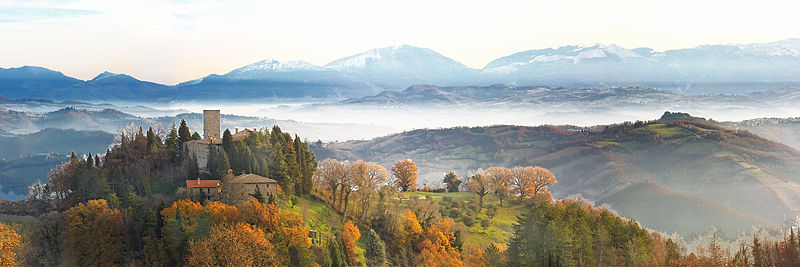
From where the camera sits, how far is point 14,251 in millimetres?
43906

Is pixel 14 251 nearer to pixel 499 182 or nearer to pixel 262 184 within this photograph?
pixel 262 184

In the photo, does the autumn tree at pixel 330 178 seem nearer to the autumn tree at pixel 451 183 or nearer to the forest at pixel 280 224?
the forest at pixel 280 224

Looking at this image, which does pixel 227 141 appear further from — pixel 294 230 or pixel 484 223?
pixel 484 223

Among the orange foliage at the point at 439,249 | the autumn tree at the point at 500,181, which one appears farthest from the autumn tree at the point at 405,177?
the orange foliage at the point at 439,249

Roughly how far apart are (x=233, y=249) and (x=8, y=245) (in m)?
17.4

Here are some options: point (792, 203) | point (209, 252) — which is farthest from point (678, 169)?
point (209, 252)

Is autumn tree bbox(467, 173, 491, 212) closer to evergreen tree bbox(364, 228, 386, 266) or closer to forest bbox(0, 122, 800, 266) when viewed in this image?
forest bbox(0, 122, 800, 266)

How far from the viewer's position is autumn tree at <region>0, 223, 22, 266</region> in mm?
42188

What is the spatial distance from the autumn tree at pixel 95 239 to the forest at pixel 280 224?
83 millimetres

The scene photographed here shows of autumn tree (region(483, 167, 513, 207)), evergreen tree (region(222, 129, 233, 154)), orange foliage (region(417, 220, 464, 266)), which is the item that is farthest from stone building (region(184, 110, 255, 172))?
autumn tree (region(483, 167, 513, 207))

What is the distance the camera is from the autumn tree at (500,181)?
75125 millimetres

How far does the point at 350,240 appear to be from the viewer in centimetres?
4962

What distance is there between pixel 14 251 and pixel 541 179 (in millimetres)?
62177

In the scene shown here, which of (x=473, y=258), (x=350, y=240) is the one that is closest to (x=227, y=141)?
(x=350, y=240)
